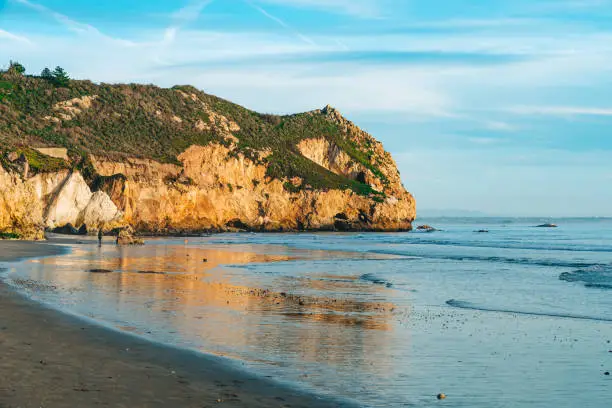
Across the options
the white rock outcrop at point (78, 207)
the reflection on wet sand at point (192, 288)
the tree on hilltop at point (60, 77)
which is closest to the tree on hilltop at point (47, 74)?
the tree on hilltop at point (60, 77)

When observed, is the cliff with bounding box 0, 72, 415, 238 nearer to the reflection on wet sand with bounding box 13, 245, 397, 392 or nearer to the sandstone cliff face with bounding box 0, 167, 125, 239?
the sandstone cliff face with bounding box 0, 167, 125, 239

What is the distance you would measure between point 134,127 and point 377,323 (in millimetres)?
88663

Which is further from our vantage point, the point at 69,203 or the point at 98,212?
the point at 98,212

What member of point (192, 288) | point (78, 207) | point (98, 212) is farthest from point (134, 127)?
point (192, 288)

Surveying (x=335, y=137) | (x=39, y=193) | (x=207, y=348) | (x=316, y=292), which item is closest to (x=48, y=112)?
(x=39, y=193)

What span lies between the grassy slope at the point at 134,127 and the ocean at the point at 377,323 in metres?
45.7

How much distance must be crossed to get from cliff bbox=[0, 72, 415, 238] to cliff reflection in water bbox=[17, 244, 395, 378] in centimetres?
2655

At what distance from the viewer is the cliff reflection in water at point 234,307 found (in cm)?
1251

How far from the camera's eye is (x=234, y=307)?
58.0 feet

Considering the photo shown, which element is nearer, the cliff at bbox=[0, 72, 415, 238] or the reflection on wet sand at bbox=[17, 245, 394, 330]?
the reflection on wet sand at bbox=[17, 245, 394, 330]

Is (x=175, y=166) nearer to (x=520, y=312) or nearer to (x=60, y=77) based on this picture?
(x=60, y=77)

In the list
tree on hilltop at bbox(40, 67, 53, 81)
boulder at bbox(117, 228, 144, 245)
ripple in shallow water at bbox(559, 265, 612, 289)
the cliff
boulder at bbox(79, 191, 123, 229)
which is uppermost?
tree on hilltop at bbox(40, 67, 53, 81)

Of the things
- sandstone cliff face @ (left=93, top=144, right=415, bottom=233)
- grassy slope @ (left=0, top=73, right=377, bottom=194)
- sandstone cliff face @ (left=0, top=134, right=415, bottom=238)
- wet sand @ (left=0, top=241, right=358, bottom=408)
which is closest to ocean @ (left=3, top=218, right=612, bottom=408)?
wet sand @ (left=0, top=241, right=358, bottom=408)

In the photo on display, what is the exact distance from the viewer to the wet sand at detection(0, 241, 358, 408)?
836 centimetres
